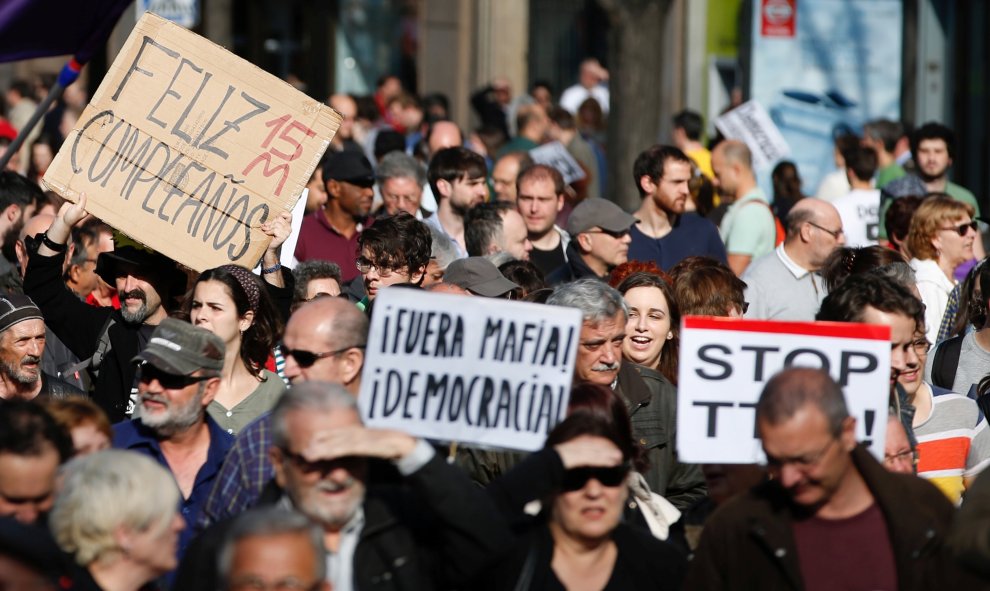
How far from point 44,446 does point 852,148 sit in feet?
28.8

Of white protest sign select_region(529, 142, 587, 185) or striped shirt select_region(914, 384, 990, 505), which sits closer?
striped shirt select_region(914, 384, 990, 505)

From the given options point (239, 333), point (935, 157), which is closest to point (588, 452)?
point (239, 333)

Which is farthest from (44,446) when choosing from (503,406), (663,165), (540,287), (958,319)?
(663,165)

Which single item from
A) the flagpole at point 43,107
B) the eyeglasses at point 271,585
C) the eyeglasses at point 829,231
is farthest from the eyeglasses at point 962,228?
the eyeglasses at point 271,585

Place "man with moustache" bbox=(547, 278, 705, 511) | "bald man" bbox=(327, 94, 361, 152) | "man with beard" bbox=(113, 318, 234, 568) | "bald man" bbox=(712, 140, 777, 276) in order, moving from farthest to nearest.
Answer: "bald man" bbox=(327, 94, 361, 152)
"bald man" bbox=(712, 140, 777, 276)
"man with moustache" bbox=(547, 278, 705, 511)
"man with beard" bbox=(113, 318, 234, 568)

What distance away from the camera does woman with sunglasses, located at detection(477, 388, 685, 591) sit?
4945 millimetres

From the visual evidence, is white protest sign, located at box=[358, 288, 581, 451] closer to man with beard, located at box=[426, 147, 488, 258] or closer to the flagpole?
the flagpole

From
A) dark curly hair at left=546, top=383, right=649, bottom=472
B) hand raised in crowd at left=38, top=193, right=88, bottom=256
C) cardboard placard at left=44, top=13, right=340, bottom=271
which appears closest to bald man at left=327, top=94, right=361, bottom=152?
cardboard placard at left=44, top=13, right=340, bottom=271

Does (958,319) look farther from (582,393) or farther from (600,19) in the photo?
(600,19)

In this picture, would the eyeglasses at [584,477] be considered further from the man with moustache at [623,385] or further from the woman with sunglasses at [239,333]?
the woman with sunglasses at [239,333]

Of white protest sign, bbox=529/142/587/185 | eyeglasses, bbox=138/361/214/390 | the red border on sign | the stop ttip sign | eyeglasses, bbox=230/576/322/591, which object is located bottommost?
eyeglasses, bbox=230/576/322/591

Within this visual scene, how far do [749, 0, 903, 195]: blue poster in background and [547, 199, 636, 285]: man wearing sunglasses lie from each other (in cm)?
920

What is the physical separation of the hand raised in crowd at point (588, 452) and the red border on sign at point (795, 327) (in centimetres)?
62

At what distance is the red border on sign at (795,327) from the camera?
552 centimetres
